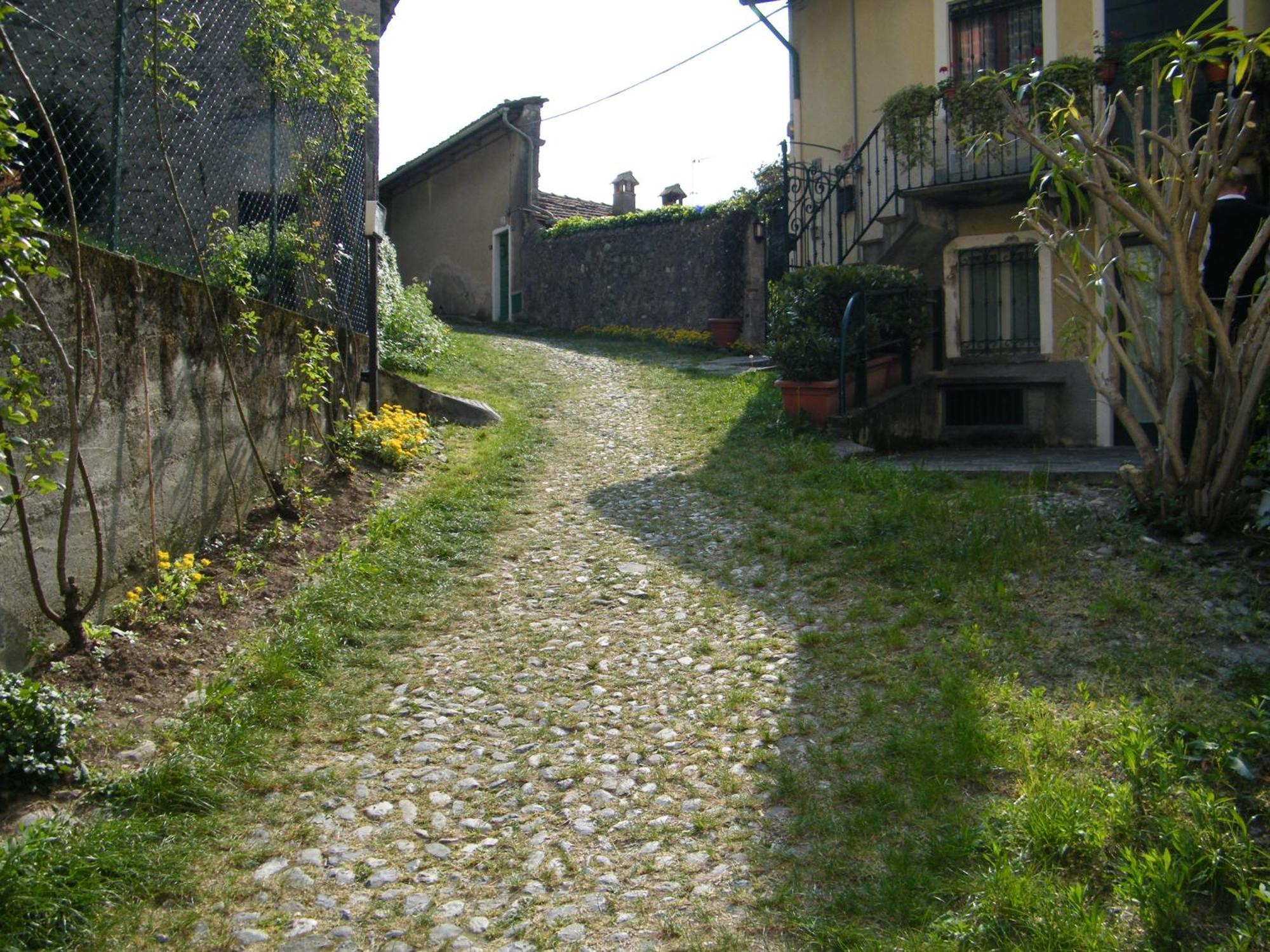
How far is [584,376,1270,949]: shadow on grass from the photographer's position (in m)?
3.13

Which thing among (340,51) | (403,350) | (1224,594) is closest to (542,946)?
(1224,594)

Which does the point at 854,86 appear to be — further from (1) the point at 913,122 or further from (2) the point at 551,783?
(2) the point at 551,783

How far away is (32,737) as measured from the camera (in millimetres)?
3840

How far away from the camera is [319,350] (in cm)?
750

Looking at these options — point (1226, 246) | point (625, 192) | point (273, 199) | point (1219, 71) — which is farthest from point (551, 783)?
point (625, 192)

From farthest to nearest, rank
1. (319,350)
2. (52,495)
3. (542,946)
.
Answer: (319,350) → (52,495) → (542,946)

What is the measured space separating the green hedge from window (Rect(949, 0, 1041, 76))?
5.17 m

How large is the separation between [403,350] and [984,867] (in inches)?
373

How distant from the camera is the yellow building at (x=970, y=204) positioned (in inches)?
426

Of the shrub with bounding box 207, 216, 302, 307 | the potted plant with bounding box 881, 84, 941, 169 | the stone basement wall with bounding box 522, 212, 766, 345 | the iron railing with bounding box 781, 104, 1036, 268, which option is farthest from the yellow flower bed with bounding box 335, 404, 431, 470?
the stone basement wall with bounding box 522, 212, 766, 345

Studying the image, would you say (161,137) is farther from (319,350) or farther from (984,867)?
(984,867)

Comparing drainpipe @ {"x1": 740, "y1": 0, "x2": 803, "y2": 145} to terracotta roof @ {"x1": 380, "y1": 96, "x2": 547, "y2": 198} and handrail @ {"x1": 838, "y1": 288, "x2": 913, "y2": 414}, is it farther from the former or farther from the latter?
terracotta roof @ {"x1": 380, "y1": 96, "x2": 547, "y2": 198}

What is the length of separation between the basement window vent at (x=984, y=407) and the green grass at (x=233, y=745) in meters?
5.85

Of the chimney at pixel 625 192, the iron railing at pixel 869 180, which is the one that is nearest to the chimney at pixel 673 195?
the chimney at pixel 625 192
